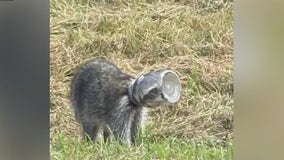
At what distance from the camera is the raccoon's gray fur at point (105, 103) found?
3199mm

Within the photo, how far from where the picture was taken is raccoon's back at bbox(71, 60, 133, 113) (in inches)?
126

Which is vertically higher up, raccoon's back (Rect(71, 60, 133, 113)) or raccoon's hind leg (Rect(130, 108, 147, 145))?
raccoon's back (Rect(71, 60, 133, 113))

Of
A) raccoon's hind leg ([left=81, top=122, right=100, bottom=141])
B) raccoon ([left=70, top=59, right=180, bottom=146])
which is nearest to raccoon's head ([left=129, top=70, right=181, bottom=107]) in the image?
raccoon ([left=70, top=59, right=180, bottom=146])

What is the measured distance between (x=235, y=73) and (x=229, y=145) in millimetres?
463

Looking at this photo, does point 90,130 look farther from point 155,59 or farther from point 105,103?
point 155,59

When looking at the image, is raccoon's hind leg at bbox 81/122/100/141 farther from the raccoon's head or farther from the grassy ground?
the raccoon's head

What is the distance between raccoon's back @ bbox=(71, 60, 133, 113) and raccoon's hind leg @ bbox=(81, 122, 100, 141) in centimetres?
11

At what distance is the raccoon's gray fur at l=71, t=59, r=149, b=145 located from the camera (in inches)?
126

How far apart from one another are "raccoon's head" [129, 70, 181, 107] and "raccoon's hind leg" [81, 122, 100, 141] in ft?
1.13

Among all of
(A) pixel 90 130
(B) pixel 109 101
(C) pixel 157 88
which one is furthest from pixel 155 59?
(A) pixel 90 130

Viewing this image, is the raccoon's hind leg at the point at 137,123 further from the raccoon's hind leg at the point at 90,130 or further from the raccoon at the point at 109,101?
the raccoon's hind leg at the point at 90,130

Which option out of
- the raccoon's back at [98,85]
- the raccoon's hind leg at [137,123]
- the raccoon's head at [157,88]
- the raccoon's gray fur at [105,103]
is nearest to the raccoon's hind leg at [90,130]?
the raccoon's gray fur at [105,103]

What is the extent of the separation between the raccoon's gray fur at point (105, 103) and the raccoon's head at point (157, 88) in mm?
59
